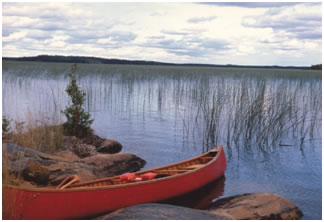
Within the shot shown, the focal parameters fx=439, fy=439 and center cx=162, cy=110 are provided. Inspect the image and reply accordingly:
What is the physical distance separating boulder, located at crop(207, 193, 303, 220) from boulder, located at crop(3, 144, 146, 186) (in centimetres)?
267

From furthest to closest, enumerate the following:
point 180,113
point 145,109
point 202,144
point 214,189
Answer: point 145,109 < point 180,113 < point 202,144 < point 214,189

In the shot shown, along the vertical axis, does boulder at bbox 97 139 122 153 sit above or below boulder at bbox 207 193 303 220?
above

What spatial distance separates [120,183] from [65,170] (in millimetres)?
1273

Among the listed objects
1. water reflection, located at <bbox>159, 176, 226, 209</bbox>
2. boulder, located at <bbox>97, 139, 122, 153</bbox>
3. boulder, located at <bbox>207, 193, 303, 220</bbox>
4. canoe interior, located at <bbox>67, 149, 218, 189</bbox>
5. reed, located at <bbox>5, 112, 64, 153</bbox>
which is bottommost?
water reflection, located at <bbox>159, 176, 226, 209</bbox>

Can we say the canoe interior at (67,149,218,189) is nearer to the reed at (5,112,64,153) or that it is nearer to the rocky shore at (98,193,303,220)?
the rocky shore at (98,193,303,220)

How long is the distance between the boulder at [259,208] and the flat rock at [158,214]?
880mm

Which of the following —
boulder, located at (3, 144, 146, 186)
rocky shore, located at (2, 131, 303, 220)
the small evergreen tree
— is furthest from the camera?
the small evergreen tree

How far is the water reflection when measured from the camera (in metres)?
8.00

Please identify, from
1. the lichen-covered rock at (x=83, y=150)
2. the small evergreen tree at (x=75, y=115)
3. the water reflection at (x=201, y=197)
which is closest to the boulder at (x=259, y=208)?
the water reflection at (x=201, y=197)

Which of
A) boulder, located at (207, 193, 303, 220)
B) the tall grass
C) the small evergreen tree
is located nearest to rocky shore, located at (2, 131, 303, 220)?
boulder, located at (207, 193, 303, 220)

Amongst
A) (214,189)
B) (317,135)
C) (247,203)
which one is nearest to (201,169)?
(214,189)

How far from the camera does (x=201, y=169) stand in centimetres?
847

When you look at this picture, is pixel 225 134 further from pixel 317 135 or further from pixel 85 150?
pixel 85 150

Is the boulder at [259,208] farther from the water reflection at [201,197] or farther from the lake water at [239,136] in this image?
the water reflection at [201,197]
